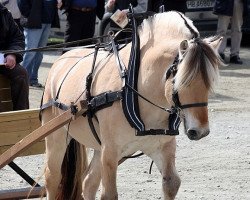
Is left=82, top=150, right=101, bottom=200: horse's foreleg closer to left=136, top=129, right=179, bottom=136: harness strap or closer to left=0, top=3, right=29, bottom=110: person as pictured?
left=0, top=3, right=29, bottom=110: person

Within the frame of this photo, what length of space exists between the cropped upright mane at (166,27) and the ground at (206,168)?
30.4 inches

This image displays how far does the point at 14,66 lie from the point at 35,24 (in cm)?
501

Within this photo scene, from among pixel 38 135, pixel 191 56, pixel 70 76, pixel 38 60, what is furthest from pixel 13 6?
pixel 191 56

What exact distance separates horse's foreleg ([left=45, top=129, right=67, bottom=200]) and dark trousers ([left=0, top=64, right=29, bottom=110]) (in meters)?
0.86

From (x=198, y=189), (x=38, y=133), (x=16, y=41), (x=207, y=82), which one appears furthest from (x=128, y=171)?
(x=207, y=82)

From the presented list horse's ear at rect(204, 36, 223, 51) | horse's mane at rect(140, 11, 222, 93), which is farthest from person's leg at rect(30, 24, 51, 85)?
horse's ear at rect(204, 36, 223, 51)

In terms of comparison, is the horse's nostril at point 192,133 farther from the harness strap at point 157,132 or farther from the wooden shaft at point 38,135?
the wooden shaft at point 38,135

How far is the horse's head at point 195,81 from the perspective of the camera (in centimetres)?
507

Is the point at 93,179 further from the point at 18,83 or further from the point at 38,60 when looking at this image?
the point at 38,60

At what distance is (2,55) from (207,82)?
2.37m

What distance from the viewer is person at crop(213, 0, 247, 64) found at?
14305 millimetres

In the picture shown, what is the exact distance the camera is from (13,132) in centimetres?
661

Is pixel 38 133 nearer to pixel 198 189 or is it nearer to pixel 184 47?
pixel 184 47

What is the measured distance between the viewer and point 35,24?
12.1m
